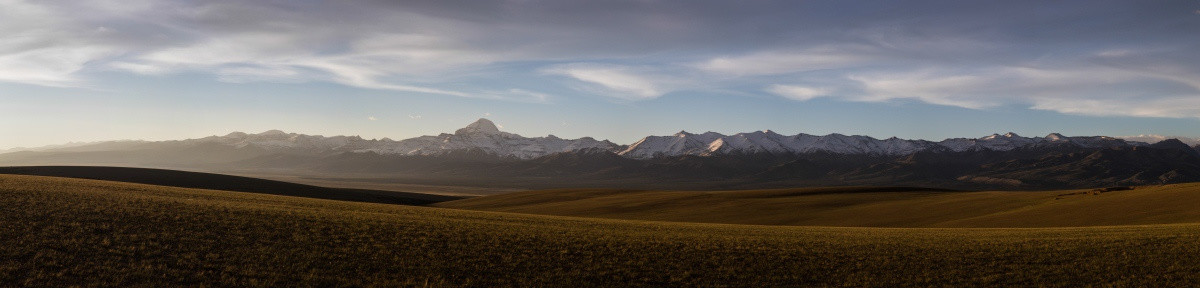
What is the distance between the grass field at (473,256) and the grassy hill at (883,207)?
2867 cm

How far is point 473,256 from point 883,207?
217 ft

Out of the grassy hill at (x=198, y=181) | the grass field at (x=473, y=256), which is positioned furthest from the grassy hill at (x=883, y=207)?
the grass field at (x=473, y=256)

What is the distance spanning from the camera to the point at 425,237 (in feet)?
84.6

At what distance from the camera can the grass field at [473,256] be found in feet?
62.0

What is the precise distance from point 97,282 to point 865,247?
2760 cm

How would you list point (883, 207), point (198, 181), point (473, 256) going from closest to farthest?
point (473, 256), point (883, 207), point (198, 181)

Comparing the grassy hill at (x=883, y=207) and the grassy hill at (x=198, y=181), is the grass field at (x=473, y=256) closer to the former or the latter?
the grassy hill at (x=883, y=207)

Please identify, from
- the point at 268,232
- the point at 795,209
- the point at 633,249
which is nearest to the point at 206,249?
the point at 268,232

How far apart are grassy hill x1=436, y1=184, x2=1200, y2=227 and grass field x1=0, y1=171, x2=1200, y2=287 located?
94.1 feet

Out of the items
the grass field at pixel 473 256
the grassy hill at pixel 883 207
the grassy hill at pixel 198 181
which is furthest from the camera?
the grassy hill at pixel 198 181

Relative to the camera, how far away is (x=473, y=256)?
2250 centimetres

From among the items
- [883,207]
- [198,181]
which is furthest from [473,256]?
[198,181]

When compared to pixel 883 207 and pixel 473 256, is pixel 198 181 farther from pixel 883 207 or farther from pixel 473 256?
pixel 883 207

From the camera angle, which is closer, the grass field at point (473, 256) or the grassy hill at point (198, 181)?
the grass field at point (473, 256)
